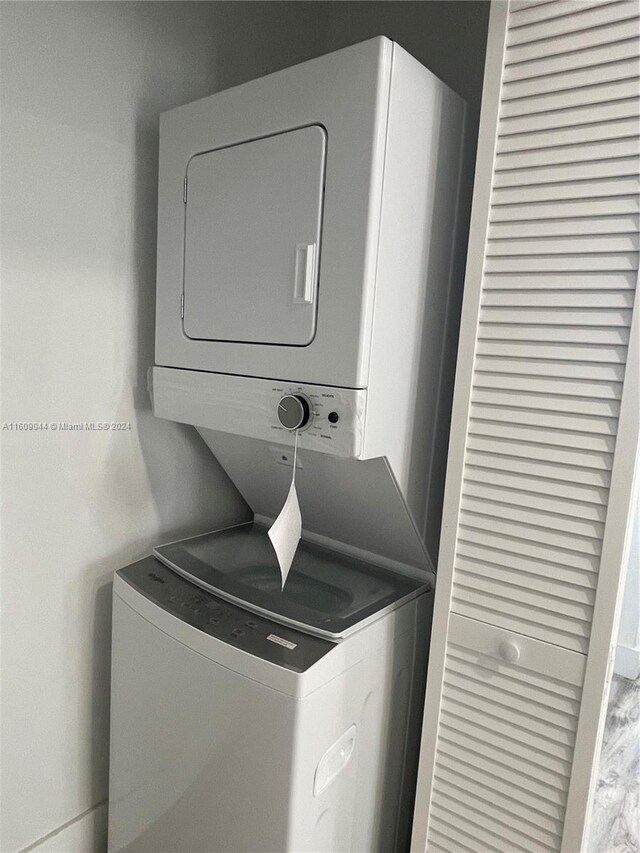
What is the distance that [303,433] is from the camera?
4.63 ft

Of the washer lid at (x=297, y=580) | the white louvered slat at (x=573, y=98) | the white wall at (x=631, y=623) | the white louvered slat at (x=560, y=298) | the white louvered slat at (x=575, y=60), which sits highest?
the white louvered slat at (x=575, y=60)

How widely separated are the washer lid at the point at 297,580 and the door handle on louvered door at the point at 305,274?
75 centimetres

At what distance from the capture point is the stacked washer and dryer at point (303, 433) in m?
1.32

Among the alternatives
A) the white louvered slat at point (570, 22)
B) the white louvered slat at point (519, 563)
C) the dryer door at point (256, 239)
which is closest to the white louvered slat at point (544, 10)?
the white louvered slat at point (570, 22)

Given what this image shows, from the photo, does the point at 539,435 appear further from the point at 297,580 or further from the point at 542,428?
the point at 297,580

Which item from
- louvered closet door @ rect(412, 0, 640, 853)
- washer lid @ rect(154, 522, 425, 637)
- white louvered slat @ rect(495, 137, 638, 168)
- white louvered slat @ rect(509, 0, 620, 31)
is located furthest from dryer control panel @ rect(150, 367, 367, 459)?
white louvered slat @ rect(509, 0, 620, 31)

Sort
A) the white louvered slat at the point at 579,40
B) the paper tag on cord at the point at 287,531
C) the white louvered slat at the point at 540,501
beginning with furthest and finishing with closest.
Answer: the paper tag on cord at the point at 287,531 → the white louvered slat at the point at 540,501 → the white louvered slat at the point at 579,40

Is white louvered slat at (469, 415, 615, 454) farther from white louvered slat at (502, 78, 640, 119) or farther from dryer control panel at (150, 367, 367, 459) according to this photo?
white louvered slat at (502, 78, 640, 119)

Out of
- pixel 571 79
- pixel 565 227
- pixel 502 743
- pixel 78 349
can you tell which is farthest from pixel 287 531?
pixel 571 79

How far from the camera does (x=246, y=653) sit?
138 centimetres

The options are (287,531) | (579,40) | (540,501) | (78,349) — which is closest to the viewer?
(579,40)

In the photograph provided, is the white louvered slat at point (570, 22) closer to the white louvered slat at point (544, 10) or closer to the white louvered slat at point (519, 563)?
the white louvered slat at point (544, 10)

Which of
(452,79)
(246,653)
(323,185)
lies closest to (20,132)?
(323,185)

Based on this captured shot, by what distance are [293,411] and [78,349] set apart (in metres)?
0.69
